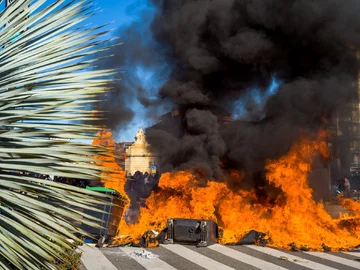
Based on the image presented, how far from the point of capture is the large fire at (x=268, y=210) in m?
10.7

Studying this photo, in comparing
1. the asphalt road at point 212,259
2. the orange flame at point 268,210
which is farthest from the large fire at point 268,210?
the asphalt road at point 212,259

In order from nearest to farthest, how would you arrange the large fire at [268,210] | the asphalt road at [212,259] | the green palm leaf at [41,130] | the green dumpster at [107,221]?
the green palm leaf at [41,130]
the asphalt road at [212,259]
the green dumpster at [107,221]
the large fire at [268,210]

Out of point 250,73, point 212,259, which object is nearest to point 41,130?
point 212,259

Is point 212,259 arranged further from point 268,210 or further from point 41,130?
point 41,130

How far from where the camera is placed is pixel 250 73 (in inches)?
582

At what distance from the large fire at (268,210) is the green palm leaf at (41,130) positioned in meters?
7.39

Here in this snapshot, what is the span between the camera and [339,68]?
44.2ft

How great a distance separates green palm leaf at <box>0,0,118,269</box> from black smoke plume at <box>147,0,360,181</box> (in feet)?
31.1

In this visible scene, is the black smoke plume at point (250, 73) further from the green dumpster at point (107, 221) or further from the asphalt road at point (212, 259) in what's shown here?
the asphalt road at point (212, 259)

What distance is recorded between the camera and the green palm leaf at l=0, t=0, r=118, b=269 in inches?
119

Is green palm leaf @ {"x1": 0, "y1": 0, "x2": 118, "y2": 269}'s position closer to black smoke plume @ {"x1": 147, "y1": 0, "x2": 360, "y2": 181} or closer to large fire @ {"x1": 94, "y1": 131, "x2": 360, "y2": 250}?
large fire @ {"x1": 94, "y1": 131, "x2": 360, "y2": 250}

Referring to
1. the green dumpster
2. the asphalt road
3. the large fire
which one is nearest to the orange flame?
the large fire

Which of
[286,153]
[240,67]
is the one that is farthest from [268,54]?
[286,153]

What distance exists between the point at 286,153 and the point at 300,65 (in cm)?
336
